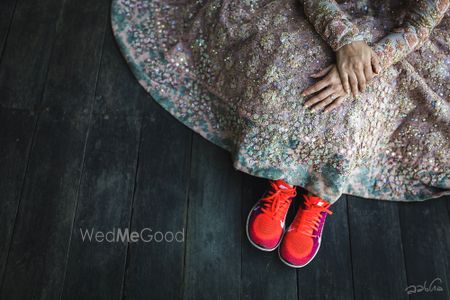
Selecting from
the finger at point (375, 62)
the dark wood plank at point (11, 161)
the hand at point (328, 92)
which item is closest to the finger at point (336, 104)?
the hand at point (328, 92)

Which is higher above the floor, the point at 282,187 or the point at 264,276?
the point at 282,187

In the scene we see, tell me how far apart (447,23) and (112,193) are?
3.67 feet

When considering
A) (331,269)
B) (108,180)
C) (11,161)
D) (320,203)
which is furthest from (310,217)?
(11,161)

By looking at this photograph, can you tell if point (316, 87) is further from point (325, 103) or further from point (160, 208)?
point (160, 208)

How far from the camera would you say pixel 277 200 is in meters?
1.20

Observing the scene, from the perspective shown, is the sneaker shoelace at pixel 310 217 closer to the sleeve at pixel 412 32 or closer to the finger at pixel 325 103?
the finger at pixel 325 103

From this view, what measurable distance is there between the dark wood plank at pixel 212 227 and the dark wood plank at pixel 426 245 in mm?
512

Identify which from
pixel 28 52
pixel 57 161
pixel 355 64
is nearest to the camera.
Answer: pixel 355 64

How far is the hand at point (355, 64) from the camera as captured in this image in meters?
1.04

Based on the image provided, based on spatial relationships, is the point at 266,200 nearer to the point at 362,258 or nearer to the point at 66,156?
the point at 362,258

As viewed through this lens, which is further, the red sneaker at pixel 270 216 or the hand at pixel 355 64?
the red sneaker at pixel 270 216

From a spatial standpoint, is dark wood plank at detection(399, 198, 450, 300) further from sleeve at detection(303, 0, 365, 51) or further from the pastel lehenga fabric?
sleeve at detection(303, 0, 365, 51)

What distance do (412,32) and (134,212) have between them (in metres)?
0.94

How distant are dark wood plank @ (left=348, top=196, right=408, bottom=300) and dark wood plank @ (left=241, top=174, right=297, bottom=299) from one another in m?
0.20
